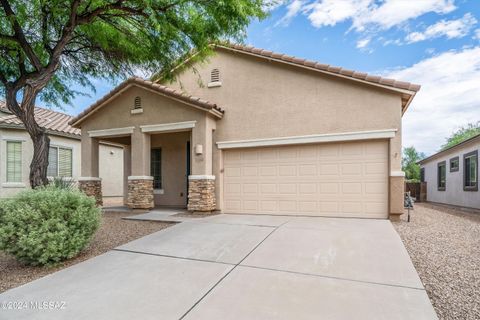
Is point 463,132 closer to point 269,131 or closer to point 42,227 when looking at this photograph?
point 269,131

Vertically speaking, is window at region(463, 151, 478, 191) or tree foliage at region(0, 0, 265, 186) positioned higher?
tree foliage at region(0, 0, 265, 186)

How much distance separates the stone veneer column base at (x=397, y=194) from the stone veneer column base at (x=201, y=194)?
5.70 m

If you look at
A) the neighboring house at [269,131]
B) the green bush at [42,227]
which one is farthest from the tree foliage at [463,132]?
the green bush at [42,227]

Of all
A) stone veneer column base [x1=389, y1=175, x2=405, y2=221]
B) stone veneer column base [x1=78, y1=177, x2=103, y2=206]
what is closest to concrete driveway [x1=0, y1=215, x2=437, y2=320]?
stone veneer column base [x1=389, y1=175, x2=405, y2=221]

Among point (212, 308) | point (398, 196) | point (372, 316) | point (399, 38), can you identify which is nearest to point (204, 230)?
point (212, 308)

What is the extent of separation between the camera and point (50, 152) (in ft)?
44.5

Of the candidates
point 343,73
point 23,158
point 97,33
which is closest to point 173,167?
point 97,33

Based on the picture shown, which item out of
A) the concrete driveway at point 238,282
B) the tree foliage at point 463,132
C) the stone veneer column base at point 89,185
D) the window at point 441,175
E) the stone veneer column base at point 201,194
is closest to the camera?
the concrete driveway at point 238,282

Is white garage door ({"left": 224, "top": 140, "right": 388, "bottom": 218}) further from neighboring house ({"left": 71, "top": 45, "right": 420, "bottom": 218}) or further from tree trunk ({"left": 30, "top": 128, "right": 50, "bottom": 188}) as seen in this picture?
tree trunk ({"left": 30, "top": 128, "right": 50, "bottom": 188})

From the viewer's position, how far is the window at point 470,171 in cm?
1143

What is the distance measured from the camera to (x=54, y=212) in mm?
4629

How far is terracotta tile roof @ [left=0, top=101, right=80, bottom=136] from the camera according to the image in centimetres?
1273

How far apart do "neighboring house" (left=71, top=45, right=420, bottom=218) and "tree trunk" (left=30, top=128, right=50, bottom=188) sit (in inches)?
123

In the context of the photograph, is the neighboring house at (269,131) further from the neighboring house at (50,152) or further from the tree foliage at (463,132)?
the tree foliage at (463,132)
